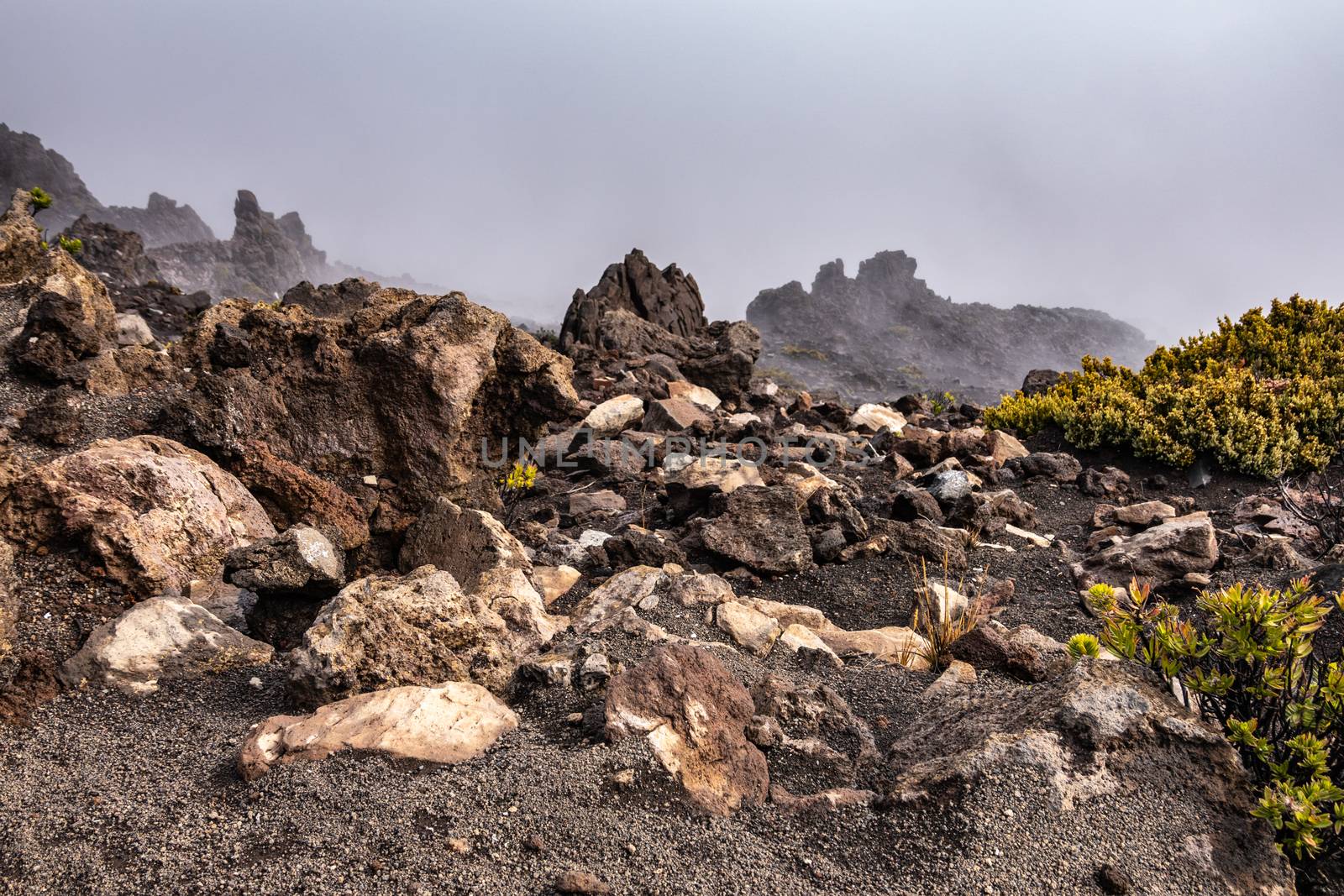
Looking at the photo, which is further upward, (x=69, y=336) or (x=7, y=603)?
(x=69, y=336)

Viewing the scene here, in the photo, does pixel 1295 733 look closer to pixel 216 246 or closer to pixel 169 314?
pixel 169 314

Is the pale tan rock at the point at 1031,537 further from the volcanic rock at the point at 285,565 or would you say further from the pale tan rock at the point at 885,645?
the volcanic rock at the point at 285,565

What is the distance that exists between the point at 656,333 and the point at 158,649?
63.5 feet

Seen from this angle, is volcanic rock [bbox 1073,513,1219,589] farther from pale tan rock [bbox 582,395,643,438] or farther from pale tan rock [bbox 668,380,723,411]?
pale tan rock [bbox 668,380,723,411]

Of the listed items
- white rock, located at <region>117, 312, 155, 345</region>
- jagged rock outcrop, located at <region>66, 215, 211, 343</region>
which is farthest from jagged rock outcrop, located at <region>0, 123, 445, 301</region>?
white rock, located at <region>117, 312, 155, 345</region>

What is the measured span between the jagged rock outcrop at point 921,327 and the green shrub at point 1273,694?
86.2 metres

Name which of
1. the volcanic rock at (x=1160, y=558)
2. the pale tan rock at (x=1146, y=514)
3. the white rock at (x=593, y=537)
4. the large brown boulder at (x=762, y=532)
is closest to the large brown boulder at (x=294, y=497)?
the white rock at (x=593, y=537)

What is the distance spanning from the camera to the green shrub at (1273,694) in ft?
7.27

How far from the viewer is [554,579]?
5.07 metres

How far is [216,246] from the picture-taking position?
105 meters

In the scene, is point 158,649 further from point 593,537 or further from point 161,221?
point 161,221

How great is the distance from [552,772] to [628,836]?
396 millimetres

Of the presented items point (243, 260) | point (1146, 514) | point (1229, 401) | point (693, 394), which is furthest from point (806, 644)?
point (243, 260)

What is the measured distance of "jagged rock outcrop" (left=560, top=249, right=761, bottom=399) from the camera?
15.7 m
